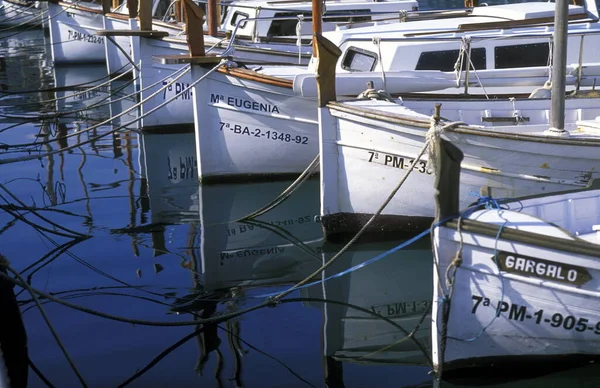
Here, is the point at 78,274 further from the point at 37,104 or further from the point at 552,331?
Answer: the point at 37,104

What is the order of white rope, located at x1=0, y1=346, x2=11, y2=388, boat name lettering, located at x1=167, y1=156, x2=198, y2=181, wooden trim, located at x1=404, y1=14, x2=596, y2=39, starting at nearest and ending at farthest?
1. white rope, located at x1=0, y1=346, x2=11, y2=388
2. wooden trim, located at x1=404, y1=14, x2=596, y2=39
3. boat name lettering, located at x1=167, y1=156, x2=198, y2=181

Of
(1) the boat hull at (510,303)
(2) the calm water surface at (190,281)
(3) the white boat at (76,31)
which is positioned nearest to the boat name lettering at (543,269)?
(1) the boat hull at (510,303)

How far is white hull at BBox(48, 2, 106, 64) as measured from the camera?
25781mm

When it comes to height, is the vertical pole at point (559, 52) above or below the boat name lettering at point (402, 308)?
above

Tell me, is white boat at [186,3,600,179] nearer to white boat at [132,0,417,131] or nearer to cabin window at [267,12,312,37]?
white boat at [132,0,417,131]

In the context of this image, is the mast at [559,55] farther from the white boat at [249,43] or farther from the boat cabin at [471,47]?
the white boat at [249,43]

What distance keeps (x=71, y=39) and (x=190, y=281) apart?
19195 millimetres

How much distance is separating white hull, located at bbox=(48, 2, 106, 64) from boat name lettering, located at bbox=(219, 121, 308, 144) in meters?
14.6

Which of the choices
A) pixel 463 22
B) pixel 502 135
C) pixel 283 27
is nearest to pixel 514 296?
pixel 502 135

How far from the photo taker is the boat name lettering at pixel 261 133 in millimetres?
12266

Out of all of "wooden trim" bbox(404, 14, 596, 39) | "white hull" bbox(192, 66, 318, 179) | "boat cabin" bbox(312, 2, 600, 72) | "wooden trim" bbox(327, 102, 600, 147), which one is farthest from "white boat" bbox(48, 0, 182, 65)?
"wooden trim" bbox(327, 102, 600, 147)

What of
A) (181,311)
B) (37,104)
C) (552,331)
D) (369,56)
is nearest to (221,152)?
(369,56)

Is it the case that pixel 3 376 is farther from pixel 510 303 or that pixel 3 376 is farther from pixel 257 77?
pixel 257 77

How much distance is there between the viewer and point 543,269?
20.1 feet
